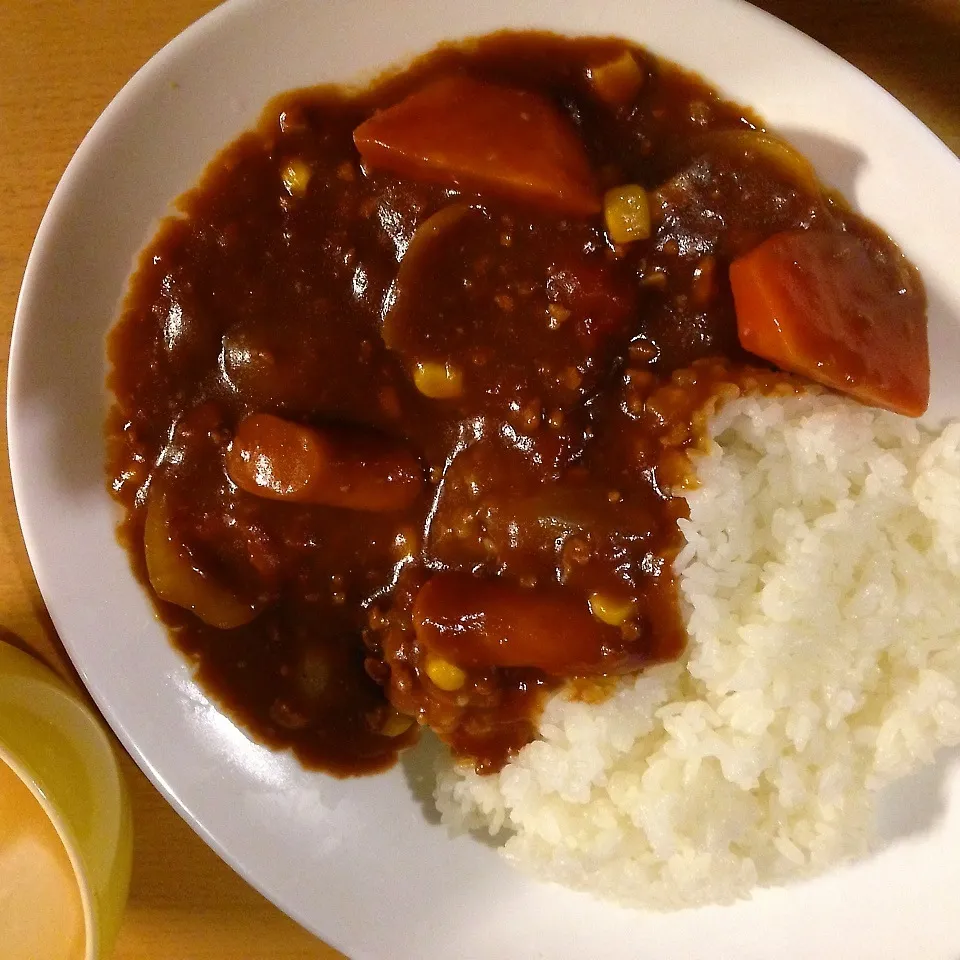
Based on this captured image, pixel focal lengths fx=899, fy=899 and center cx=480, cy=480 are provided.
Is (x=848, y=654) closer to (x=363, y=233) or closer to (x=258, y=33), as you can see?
(x=363, y=233)

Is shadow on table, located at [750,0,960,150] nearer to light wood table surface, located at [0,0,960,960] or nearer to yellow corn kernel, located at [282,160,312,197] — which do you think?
light wood table surface, located at [0,0,960,960]

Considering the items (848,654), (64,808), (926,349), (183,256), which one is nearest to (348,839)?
(64,808)

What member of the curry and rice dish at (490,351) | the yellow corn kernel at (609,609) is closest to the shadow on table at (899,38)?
the curry and rice dish at (490,351)

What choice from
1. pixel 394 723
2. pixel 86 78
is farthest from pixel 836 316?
pixel 86 78

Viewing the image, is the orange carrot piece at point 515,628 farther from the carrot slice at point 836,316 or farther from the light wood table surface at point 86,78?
the light wood table surface at point 86,78

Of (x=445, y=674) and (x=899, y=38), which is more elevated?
(x=899, y=38)

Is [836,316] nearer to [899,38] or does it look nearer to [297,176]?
[899,38]
